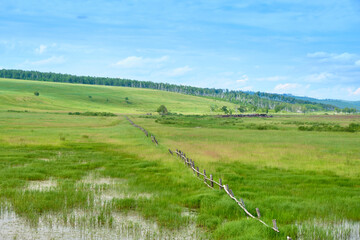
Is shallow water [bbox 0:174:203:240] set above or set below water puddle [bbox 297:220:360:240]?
below

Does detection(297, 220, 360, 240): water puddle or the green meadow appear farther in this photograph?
the green meadow

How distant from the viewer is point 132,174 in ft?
75.7

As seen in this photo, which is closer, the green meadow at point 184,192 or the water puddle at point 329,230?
the water puddle at point 329,230

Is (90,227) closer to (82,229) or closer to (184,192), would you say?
(82,229)

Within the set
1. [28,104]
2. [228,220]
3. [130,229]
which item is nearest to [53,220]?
[130,229]

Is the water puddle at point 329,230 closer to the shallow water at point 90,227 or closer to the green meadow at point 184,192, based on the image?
the green meadow at point 184,192

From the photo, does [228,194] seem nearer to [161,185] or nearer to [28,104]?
[161,185]

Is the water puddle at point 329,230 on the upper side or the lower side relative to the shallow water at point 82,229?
upper

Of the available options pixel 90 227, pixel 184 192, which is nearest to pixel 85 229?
pixel 90 227

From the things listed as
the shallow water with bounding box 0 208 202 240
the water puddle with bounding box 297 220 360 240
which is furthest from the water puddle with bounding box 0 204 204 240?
the water puddle with bounding box 297 220 360 240

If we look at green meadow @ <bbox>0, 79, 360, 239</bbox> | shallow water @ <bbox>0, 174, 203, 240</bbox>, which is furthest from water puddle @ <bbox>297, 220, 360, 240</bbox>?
shallow water @ <bbox>0, 174, 203, 240</bbox>

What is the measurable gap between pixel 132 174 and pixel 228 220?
1059 cm

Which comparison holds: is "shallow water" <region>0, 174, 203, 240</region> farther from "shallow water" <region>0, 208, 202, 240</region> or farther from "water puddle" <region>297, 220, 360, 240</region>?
"water puddle" <region>297, 220, 360, 240</region>

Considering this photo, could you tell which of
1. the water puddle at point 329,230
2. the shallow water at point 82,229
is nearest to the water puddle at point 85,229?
the shallow water at point 82,229
